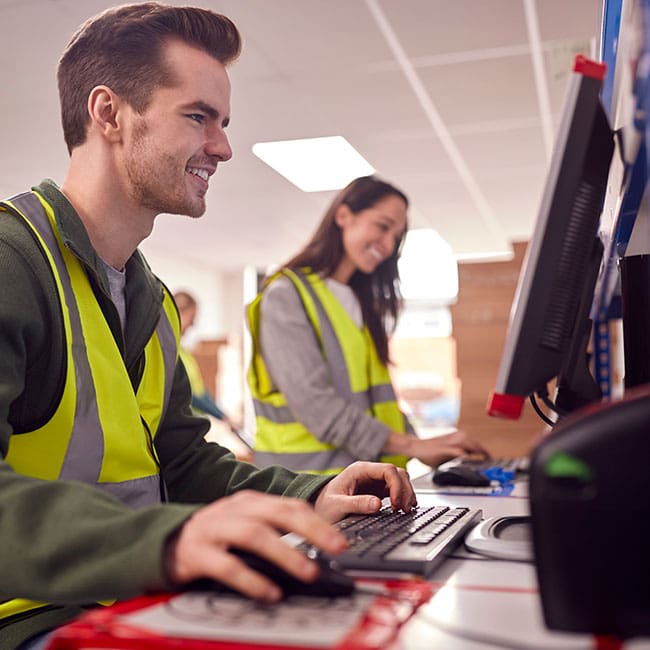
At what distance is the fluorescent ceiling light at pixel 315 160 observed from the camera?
411cm

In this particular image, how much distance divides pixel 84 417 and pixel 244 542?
457 mm

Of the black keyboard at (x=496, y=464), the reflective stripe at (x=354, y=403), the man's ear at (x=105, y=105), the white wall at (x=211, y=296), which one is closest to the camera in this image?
the man's ear at (x=105, y=105)

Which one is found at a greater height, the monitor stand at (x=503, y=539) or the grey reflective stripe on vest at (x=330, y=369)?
the grey reflective stripe on vest at (x=330, y=369)

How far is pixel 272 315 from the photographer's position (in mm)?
1803

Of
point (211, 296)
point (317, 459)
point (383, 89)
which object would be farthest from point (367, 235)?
point (211, 296)

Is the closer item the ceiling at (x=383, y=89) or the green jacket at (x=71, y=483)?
the green jacket at (x=71, y=483)

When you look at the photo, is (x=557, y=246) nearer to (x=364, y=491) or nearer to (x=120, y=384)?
(x=364, y=491)

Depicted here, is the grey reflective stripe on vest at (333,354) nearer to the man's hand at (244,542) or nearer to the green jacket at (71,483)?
the green jacket at (71,483)

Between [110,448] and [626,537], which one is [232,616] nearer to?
[626,537]

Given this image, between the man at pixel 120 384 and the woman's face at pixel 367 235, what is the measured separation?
829 millimetres

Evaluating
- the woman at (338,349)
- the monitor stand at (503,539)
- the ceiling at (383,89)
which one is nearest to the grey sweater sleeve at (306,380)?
the woman at (338,349)

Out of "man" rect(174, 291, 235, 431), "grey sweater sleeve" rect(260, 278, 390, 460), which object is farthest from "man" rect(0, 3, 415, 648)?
"man" rect(174, 291, 235, 431)

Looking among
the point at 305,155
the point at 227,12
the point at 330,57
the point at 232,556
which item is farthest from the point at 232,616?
the point at 305,155

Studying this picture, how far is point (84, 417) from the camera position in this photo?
89 centimetres
